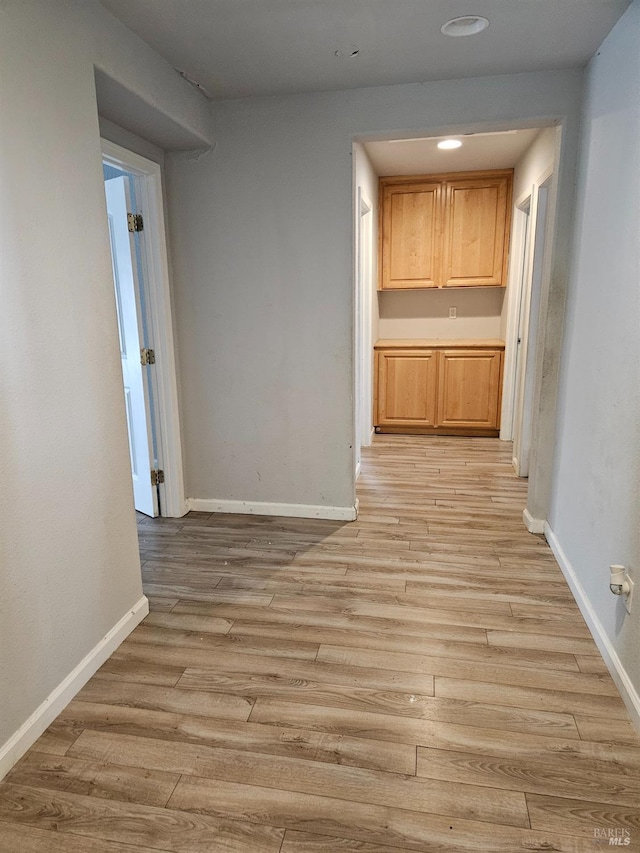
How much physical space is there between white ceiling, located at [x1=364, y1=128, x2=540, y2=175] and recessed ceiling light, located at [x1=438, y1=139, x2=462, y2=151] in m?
0.04

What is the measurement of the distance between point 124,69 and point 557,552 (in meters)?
2.95

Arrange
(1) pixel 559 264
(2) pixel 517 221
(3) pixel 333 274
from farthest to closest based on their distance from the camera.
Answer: (2) pixel 517 221 < (3) pixel 333 274 < (1) pixel 559 264

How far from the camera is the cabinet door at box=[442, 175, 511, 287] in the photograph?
490cm

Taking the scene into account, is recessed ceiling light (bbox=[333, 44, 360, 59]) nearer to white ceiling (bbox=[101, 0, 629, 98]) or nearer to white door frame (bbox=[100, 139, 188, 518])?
white ceiling (bbox=[101, 0, 629, 98])

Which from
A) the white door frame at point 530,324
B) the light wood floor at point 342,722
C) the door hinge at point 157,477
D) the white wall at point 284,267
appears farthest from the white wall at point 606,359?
the door hinge at point 157,477

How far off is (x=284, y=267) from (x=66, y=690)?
231cm

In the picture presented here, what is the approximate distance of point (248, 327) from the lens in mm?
3229

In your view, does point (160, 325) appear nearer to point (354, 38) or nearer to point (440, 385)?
point (354, 38)

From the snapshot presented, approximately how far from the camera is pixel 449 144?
13.3 feet

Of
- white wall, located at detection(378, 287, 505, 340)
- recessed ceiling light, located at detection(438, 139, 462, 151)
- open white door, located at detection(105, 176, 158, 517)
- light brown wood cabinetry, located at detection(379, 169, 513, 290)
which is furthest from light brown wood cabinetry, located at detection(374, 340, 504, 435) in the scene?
open white door, located at detection(105, 176, 158, 517)

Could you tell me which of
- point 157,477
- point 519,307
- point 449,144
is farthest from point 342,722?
point 449,144

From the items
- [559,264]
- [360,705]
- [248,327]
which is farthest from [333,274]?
[360,705]

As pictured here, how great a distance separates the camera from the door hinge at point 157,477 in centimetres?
339

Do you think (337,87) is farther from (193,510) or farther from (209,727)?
(209,727)
